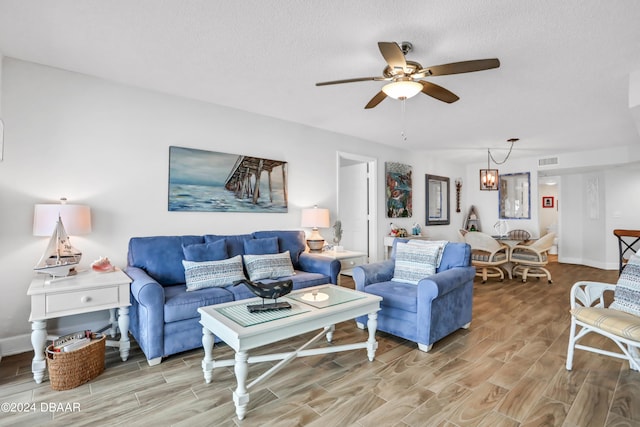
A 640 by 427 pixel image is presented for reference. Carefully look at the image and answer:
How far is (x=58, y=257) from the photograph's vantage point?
2559mm

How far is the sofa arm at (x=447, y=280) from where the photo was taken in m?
2.68

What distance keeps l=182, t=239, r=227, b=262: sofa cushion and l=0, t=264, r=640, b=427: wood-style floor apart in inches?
31.8

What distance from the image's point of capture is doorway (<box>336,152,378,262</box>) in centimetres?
570

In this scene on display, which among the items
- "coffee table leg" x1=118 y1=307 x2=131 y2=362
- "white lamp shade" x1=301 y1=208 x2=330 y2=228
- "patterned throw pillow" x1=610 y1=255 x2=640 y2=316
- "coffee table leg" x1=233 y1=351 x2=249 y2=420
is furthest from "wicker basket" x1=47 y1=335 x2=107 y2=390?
"patterned throw pillow" x1=610 y1=255 x2=640 y2=316

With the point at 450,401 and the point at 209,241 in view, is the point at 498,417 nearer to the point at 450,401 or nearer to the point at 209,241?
the point at 450,401

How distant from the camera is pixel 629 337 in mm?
2027

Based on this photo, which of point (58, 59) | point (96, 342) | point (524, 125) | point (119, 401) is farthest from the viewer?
point (524, 125)

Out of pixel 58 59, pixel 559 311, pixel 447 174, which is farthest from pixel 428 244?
pixel 447 174

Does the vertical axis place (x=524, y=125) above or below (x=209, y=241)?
above

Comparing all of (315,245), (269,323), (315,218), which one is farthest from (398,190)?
(269,323)

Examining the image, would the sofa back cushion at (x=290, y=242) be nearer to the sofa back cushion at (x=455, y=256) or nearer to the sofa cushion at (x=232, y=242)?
the sofa cushion at (x=232, y=242)

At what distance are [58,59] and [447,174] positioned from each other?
22.9 ft

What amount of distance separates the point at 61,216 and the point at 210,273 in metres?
1.23

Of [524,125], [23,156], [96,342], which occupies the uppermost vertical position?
[524,125]
